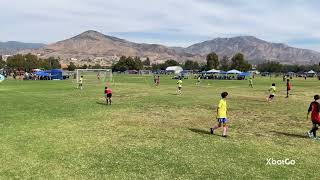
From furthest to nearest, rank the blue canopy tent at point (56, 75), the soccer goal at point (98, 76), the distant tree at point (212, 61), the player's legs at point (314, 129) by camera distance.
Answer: the distant tree at point (212, 61), the blue canopy tent at point (56, 75), the soccer goal at point (98, 76), the player's legs at point (314, 129)

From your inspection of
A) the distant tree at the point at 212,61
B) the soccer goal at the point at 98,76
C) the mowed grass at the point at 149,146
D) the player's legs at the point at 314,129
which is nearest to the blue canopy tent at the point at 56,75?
the soccer goal at the point at 98,76

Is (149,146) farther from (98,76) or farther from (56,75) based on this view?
(56,75)

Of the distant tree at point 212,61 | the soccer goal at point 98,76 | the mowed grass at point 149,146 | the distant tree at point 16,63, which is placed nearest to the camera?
the mowed grass at point 149,146

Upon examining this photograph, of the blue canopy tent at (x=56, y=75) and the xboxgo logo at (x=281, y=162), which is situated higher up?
the blue canopy tent at (x=56, y=75)

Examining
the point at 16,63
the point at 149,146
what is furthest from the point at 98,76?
the point at 16,63

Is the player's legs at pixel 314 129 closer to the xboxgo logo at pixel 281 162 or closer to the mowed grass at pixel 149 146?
the mowed grass at pixel 149 146

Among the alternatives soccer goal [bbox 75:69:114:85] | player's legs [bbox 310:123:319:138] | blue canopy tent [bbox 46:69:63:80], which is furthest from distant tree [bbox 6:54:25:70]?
player's legs [bbox 310:123:319:138]

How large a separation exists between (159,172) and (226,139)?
562 centimetres

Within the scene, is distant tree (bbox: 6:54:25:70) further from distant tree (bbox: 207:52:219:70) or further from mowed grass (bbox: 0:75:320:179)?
mowed grass (bbox: 0:75:320:179)

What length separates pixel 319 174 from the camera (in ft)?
36.4

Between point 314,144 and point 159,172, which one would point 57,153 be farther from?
point 314,144

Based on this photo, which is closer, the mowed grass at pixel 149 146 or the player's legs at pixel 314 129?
the mowed grass at pixel 149 146

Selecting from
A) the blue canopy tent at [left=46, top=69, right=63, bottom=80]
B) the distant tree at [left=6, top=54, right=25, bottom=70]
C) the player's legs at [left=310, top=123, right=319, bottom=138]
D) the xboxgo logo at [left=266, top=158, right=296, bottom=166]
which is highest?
the distant tree at [left=6, top=54, right=25, bottom=70]

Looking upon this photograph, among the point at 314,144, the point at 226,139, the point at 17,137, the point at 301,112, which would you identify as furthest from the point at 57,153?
the point at 301,112
